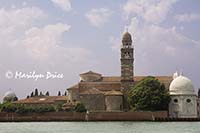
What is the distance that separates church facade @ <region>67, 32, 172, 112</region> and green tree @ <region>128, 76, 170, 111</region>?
2628mm

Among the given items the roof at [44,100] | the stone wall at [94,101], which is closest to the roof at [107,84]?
the stone wall at [94,101]

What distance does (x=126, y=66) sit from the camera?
213 feet

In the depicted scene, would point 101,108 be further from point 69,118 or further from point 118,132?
point 118,132

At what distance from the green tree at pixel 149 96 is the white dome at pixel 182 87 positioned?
6.08 feet

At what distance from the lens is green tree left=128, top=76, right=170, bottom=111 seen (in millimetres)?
59094

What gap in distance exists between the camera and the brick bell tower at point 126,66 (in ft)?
213

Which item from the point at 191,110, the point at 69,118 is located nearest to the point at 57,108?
the point at 69,118

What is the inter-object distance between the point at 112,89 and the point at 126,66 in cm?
414

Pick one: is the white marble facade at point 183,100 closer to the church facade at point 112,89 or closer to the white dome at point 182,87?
the white dome at point 182,87


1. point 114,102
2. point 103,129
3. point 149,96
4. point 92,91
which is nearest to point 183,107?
point 149,96

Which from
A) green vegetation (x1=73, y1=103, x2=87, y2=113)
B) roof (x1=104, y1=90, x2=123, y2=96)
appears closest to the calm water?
green vegetation (x1=73, y1=103, x2=87, y2=113)

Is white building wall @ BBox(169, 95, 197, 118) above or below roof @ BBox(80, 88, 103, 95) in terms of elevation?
below

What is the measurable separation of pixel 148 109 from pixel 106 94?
7.32 m

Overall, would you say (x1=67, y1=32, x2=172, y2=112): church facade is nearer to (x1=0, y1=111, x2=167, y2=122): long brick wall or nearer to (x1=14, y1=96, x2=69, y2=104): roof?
(x1=14, y1=96, x2=69, y2=104): roof
